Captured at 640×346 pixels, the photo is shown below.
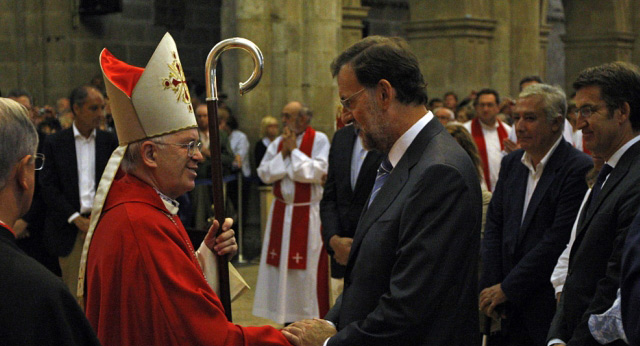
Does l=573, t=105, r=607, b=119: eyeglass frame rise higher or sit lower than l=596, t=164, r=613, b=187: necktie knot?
higher

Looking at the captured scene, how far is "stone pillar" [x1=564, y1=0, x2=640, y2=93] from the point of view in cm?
1797

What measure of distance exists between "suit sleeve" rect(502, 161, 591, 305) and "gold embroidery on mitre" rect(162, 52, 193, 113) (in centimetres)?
203

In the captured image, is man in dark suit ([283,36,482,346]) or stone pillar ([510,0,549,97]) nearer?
man in dark suit ([283,36,482,346])

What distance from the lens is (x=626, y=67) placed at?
367 cm

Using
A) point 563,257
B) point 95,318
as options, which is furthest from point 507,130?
point 95,318

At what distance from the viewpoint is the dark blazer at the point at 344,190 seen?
20.1 ft

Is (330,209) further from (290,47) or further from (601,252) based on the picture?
(290,47)

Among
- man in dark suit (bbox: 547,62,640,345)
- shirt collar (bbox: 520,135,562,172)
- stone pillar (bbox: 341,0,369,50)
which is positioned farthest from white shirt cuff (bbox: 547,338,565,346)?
stone pillar (bbox: 341,0,369,50)

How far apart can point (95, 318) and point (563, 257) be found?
7.40 ft

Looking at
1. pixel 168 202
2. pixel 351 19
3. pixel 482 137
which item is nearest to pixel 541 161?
pixel 168 202

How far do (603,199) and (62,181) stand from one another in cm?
448

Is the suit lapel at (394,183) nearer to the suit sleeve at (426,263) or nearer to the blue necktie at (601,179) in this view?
the suit sleeve at (426,263)

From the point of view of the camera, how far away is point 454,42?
13.8 meters

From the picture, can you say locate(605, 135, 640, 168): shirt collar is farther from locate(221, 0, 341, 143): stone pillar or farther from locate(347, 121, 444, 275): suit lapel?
locate(221, 0, 341, 143): stone pillar
